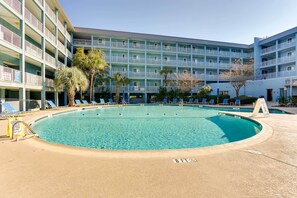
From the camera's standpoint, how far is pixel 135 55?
34.5 metres

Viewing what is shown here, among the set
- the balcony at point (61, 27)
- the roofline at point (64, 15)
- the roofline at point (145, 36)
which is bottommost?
the balcony at point (61, 27)

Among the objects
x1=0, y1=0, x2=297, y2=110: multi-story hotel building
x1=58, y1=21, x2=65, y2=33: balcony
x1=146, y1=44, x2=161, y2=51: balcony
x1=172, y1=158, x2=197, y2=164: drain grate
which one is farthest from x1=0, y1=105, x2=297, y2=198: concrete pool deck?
x1=146, y1=44, x2=161, y2=51: balcony

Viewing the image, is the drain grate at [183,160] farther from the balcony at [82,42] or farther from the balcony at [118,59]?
the balcony at [82,42]

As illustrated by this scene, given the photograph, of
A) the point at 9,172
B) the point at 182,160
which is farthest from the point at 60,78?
the point at 182,160

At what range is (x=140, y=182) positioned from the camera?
9.46 feet

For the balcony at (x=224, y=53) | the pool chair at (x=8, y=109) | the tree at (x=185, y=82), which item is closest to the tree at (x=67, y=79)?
the pool chair at (x=8, y=109)

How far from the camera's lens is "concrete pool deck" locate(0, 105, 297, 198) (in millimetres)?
2607

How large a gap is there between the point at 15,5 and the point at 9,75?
5977 mm

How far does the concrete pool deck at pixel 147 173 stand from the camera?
2607 mm

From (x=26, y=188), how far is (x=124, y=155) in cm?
210

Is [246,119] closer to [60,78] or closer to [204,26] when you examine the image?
[204,26]

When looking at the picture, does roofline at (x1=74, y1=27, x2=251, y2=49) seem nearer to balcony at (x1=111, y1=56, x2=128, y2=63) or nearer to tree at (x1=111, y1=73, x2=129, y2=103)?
balcony at (x1=111, y1=56, x2=128, y2=63)

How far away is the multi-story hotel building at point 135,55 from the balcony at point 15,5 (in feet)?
0.30

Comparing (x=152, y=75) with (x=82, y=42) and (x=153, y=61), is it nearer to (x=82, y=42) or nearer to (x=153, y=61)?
(x=153, y=61)
